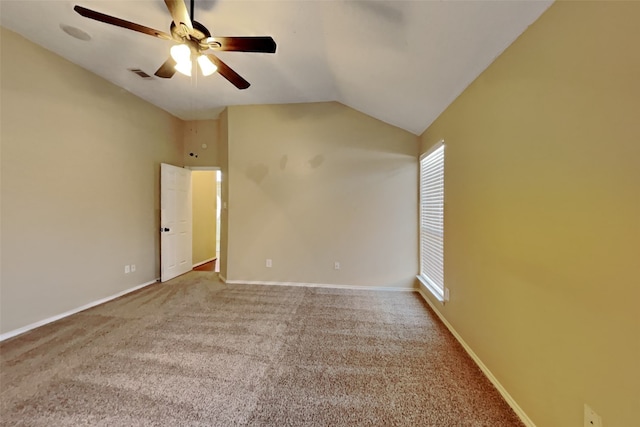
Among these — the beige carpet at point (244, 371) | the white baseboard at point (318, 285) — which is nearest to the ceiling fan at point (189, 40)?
the beige carpet at point (244, 371)

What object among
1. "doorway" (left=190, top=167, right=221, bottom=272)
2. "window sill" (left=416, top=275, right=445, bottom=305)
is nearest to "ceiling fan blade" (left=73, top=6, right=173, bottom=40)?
"window sill" (left=416, top=275, right=445, bottom=305)

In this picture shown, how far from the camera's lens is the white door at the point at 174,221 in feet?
13.9

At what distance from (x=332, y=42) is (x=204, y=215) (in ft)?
15.7

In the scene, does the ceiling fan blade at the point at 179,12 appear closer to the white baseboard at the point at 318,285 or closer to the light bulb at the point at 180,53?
the light bulb at the point at 180,53

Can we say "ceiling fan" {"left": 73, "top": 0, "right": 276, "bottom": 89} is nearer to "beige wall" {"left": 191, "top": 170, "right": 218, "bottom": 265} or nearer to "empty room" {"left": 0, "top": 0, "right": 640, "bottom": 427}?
"empty room" {"left": 0, "top": 0, "right": 640, "bottom": 427}

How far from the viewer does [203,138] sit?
15.6 feet

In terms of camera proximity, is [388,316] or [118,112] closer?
[388,316]

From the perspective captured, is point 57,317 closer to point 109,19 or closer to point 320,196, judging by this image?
point 109,19

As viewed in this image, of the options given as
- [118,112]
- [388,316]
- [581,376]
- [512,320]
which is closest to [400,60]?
[512,320]

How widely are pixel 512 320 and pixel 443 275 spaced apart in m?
1.26

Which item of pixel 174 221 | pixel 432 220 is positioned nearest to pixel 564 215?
pixel 432 220

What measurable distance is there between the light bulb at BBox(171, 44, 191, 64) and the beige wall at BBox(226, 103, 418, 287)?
2.18 m

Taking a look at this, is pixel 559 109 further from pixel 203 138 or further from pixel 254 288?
pixel 203 138

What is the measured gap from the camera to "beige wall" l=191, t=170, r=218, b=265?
5.52m
